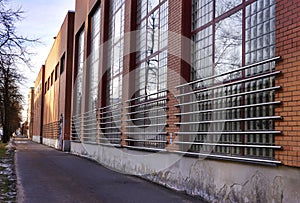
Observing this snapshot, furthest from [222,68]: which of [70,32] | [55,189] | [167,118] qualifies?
[70,32]

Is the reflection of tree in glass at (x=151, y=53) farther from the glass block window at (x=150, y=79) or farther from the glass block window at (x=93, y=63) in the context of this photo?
the glass block window at (x=93, y=63)

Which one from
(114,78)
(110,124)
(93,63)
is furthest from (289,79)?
(93,63)

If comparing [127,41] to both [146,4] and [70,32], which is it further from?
[70,32]

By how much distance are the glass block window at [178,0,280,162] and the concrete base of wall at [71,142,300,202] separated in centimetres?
28

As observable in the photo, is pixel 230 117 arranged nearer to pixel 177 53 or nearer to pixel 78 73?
pixel 177 53

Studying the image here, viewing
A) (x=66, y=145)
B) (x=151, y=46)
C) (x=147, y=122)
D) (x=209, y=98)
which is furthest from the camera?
(x=66, y=145)

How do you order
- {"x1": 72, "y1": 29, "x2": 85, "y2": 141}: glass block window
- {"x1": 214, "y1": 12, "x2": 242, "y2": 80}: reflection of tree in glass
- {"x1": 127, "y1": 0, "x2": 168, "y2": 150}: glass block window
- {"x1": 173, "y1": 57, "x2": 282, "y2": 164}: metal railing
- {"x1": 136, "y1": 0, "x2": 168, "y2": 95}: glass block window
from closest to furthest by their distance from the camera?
{"x1": 173, "y1": 57, "x2": 282, "y2": 164}: metal railing → {"x1": 214, "y1": 12, "x2": 242, "y2": 80}: reflection of tree in glass → {"x1": 127, "y1": 0, "x2": 168, "y2": 150}: glass block window → {"x1": 136, "y1": 0, "x2": 168, "y2": 95}: glass block window → {"x1": 72, "y1": 29, "x2": 85, "y2": 141}: glass block window

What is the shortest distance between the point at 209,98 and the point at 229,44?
4.57ft

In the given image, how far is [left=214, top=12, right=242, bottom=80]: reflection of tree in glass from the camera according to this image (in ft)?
28.6

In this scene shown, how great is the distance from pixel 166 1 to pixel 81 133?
14.2 m

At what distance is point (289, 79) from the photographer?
21.5 ft

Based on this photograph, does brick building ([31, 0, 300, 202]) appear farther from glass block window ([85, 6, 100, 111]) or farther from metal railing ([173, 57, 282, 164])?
glass block window ([85, 6, 100, 111])

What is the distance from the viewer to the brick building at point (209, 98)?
22.0ft

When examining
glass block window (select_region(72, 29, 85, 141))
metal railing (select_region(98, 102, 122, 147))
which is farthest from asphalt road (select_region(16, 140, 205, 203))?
glass block window (select_region(72, 29, 85, 141))
